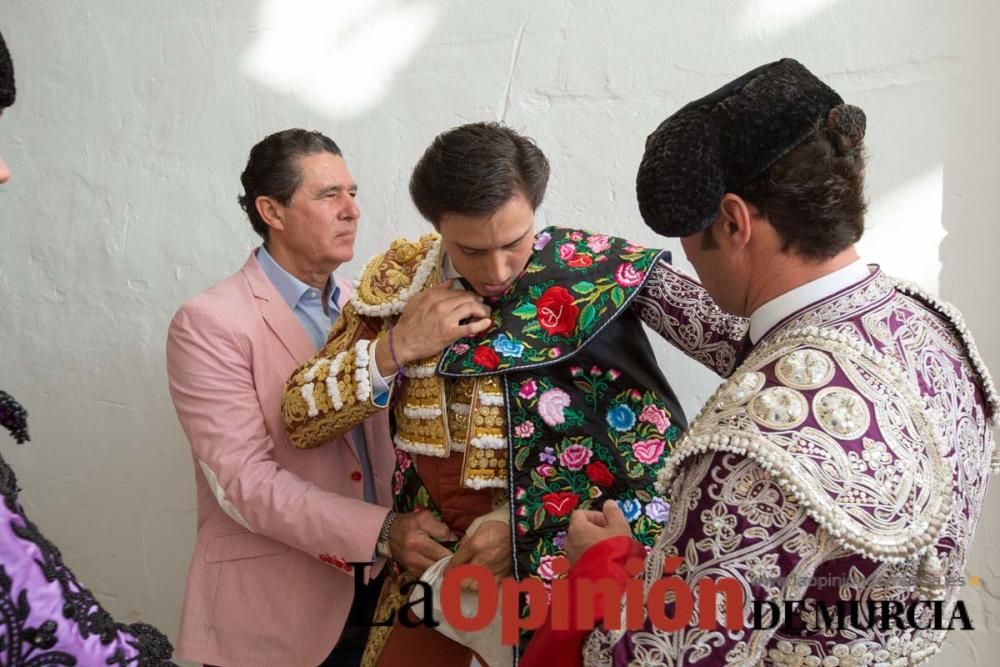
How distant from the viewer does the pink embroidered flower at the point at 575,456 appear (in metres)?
1.88

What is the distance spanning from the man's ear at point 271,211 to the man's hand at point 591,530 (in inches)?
53.7

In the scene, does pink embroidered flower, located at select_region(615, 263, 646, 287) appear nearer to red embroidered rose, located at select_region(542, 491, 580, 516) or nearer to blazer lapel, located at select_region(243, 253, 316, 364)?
red embroidered rose, located at select_region(542, 491, 580, 516)

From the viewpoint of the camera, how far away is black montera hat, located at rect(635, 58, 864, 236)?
1362 mm

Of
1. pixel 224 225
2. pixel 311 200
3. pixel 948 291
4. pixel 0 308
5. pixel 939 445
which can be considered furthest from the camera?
pixel 0 308

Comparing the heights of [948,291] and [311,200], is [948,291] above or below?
below

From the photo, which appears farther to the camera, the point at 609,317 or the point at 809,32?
the point at 809,32

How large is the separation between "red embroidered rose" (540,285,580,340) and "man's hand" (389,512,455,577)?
484mm

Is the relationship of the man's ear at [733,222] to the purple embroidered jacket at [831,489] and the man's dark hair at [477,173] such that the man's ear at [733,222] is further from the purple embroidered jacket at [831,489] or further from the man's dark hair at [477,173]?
the man's dark hair at [477,173]

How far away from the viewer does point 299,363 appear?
246 centimetres

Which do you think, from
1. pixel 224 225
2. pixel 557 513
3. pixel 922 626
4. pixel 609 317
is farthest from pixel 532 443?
pixel 224 225

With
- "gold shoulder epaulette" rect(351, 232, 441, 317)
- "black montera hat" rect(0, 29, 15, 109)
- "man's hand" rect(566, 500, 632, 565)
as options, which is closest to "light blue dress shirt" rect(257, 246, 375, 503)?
"gold shoulder epaulette" rect(351, 232, 441, 317)

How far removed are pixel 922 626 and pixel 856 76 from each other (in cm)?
152

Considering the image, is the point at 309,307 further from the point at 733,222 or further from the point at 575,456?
the point at 733,222

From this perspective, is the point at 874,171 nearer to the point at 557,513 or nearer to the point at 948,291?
the point at 948,291
